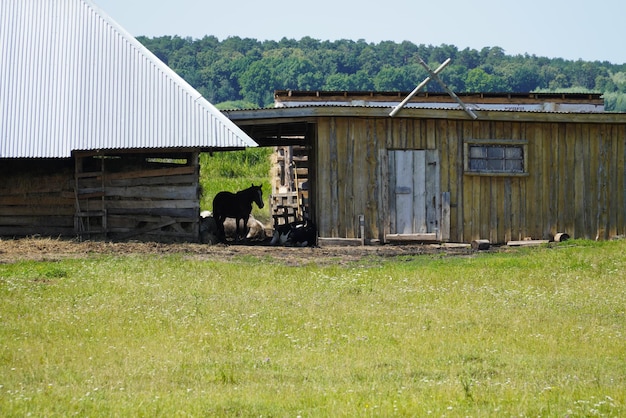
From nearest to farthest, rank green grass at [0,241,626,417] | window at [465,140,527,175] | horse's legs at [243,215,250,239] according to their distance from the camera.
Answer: green grass at [0,241,626,417], window at [465,140,527,175], horse's legs at [243,215,250,239]

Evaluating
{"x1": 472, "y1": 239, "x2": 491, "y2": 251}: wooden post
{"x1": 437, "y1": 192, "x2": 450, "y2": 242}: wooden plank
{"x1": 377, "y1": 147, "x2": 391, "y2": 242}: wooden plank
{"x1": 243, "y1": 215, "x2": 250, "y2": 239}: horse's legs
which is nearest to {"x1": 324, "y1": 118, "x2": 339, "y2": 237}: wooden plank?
{"x1": 377, "y1": 147, "x2": 391, "y2": 242}: wooden plank

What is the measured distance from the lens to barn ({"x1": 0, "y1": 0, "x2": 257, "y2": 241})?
2348 cm

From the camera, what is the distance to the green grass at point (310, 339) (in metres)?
9.07

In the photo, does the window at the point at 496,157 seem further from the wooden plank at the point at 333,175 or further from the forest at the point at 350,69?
the forest at the point at 350,69

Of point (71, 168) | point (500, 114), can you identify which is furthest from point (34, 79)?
point (500, 114)

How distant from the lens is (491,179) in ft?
81.3

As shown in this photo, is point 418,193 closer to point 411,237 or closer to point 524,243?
point 411,237

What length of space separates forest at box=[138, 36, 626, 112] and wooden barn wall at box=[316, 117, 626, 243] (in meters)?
82.0

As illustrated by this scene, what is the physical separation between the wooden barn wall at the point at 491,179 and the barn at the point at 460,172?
0.02 m

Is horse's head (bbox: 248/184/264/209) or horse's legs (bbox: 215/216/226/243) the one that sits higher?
horse's head (bbox: 248/184/264/209)

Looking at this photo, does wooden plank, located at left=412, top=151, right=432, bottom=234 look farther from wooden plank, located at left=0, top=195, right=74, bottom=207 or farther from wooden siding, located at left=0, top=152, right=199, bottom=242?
wooden plank, located at left=0, top=195, right=74, bottom=207

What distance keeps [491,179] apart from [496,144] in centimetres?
90

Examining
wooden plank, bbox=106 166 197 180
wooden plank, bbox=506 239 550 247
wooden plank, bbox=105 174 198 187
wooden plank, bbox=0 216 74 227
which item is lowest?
wooden plank, bbox=506 239 550 247

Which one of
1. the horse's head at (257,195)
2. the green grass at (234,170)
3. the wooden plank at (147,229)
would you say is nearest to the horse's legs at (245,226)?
A: the horse's head at (257,195)
